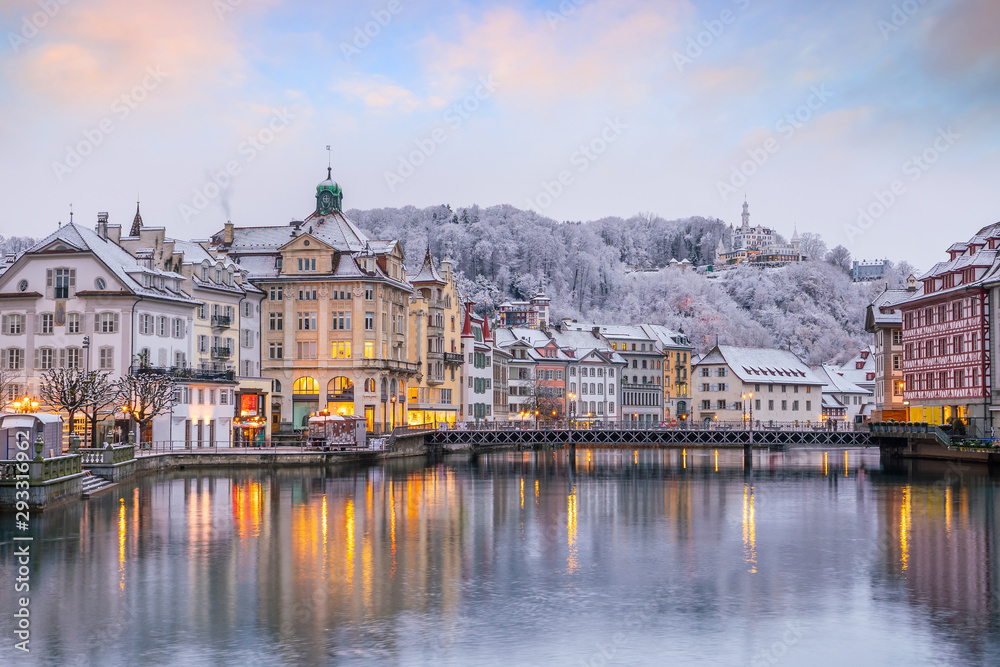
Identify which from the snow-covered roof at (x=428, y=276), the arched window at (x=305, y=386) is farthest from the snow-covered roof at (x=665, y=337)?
the arched window at (x=305, y=386)

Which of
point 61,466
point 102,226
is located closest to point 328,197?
point 102,226

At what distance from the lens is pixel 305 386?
10494 centimetres

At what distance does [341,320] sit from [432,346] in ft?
51.9

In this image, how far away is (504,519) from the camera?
5053 cm

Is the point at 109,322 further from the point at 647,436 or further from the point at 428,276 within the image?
the point at 647,436

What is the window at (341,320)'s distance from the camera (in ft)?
343

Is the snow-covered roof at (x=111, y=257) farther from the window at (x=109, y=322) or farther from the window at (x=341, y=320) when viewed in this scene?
the window at (x=341, y=320)

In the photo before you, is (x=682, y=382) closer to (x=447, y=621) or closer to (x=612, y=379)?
(x=612, y=379)

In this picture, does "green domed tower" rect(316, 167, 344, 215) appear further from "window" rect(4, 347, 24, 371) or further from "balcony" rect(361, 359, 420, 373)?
"window" rect(4, 347, 24, 371)

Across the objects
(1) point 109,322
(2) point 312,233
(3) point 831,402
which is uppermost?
(2) point 312,233

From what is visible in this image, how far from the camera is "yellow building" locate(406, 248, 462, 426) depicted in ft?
381

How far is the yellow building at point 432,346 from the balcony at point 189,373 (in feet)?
79.7

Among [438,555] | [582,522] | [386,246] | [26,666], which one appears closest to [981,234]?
[386,246]

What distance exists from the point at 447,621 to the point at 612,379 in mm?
143958
